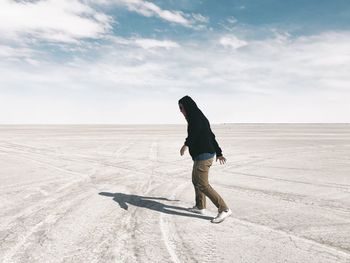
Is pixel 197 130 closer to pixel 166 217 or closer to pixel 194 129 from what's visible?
pixel 194 129

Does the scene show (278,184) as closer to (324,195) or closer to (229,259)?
(324,195)

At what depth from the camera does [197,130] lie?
233 inches

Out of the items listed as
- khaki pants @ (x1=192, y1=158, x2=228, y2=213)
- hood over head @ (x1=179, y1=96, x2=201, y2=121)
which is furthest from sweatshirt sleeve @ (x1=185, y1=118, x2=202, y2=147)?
khaki pants @ (x1=192, y1=158, x2=228, y2=213)

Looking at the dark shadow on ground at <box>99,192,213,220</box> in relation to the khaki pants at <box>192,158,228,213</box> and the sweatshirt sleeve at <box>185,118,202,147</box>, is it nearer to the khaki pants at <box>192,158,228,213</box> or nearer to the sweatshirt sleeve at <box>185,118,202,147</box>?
the khaki pants at <box>192,158,228,213</box>

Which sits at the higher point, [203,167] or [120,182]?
[203,167]

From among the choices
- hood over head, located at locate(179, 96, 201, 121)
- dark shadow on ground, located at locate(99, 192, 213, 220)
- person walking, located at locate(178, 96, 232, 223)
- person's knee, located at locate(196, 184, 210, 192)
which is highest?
hood over head, located at locate(179, 96, 201, 121)

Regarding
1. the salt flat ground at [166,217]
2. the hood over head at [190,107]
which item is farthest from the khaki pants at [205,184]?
the hood over head at [190,107]

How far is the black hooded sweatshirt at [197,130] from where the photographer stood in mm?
5938

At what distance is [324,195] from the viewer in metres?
7.79

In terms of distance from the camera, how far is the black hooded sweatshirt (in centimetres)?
594

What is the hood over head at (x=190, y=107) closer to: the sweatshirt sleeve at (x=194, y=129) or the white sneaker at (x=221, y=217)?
the sweatshirt sleeve at (x=194, y=129)

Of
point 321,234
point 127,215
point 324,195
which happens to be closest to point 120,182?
point 127,215

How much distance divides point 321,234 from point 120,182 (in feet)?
18.2

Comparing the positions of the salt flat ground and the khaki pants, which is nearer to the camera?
the salt flat ground
